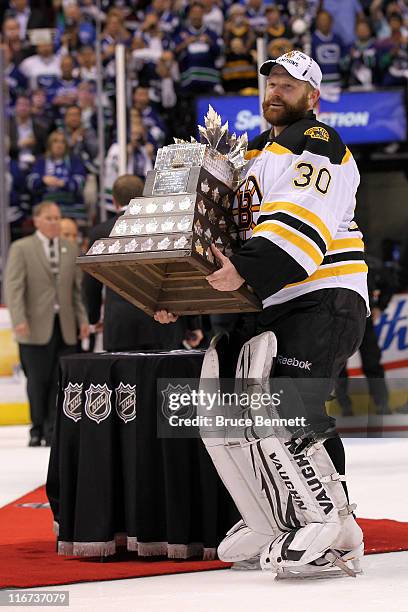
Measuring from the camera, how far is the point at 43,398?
8711 mm

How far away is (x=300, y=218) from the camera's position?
3510 millimetres

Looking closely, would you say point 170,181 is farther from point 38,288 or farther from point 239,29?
point 239,29

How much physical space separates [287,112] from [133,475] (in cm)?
134

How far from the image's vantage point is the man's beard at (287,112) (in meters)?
3.75

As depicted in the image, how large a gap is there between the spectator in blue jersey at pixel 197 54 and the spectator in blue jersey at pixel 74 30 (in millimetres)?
1074

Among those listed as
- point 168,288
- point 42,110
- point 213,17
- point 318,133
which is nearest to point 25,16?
point 42,110

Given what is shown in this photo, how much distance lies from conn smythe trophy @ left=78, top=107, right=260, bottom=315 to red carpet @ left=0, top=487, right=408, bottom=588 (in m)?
0.84

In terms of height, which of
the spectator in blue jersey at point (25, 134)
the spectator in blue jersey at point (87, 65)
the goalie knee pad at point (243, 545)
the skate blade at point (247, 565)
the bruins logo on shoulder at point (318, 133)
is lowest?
the spectator in blue jersey at point (25, 134)

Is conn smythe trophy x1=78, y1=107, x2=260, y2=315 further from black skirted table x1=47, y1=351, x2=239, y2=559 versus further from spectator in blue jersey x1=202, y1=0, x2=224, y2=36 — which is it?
spectator in blue jersey x1=202, y1=0, x2=224, y2=36

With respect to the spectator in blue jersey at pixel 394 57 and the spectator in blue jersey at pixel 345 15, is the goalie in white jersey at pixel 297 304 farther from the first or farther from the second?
the spectator in blue jersey at pixel 345 15

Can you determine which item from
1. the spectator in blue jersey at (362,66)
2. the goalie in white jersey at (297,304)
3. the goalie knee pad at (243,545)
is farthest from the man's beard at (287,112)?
the spectator in blue jersey at (362,66)

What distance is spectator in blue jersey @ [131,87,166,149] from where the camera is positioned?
41.6 ft

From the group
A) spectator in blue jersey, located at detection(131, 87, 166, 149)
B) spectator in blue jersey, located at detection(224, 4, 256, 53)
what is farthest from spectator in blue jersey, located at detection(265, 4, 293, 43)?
spectator in blue jersey, located at detection(131, 87, 166, 149)

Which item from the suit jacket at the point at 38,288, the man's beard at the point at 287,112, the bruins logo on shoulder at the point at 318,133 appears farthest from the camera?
the suit jacket at the point at 38,288
